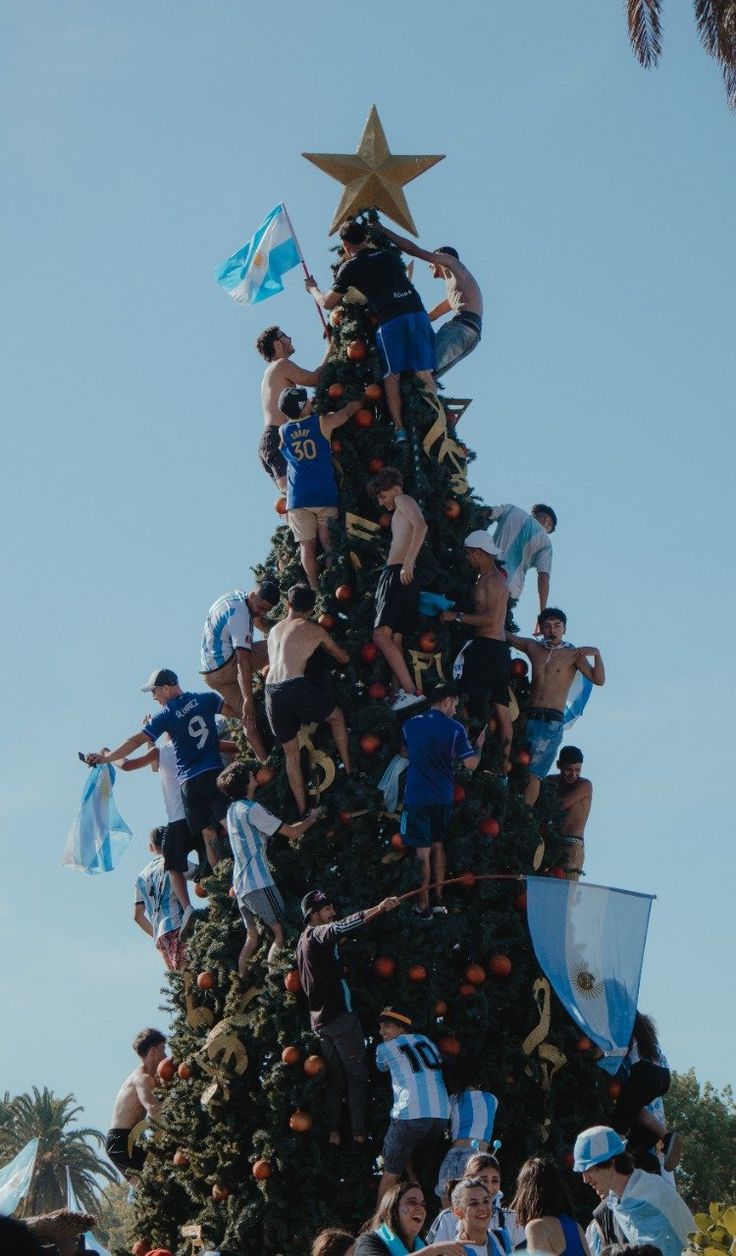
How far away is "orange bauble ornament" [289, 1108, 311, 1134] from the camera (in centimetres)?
1288

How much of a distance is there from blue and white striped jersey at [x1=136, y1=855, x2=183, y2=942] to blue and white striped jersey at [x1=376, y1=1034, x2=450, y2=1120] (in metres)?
3.49

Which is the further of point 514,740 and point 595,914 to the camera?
point 514,740

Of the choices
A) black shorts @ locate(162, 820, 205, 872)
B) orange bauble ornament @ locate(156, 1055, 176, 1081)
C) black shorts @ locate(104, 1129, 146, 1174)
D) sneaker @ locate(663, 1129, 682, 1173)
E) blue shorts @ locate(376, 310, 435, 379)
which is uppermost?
blue shorts @ locate(376, 310, 435, 379)

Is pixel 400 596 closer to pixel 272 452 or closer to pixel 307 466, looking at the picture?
pixel 307 466

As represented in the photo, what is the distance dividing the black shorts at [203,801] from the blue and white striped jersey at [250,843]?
3.01 ft

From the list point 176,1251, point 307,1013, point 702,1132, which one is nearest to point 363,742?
point 307,1013

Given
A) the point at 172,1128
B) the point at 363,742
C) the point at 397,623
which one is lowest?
the point at 172,1128

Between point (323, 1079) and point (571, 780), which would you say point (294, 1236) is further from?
point (571, 780)

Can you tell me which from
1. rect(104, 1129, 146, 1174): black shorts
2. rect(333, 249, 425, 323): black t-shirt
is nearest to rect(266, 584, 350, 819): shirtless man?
rect(333, 249, 425, 323): black t-shirt

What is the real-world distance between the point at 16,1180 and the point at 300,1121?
4.49m

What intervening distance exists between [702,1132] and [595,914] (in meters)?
19.8

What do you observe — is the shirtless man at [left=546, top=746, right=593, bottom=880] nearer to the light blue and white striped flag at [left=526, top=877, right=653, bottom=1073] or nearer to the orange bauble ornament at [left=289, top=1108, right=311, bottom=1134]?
the light blue and white striped flag at [left=526, top=877, right=653, bottom=1073]

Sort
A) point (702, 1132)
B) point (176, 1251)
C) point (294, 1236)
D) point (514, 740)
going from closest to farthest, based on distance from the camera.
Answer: point (294, 1236) < point (176, 1251) < point (514, 740) < point (702, 1132)

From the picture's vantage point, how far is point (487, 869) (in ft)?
45.7
